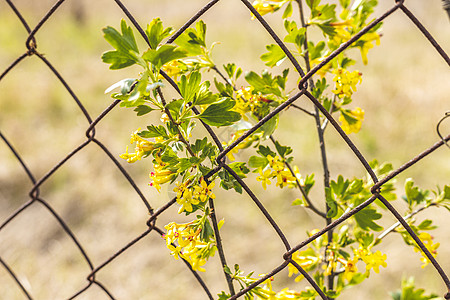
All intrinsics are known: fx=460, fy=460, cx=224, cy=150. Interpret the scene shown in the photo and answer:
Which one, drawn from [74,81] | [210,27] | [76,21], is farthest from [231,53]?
[76,21]

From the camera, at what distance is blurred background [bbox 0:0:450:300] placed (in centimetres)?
199

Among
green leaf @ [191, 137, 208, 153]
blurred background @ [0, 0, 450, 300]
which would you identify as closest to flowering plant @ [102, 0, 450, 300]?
green leaf @ [191, 137, 208, 153]

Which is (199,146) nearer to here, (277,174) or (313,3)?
(277,174)

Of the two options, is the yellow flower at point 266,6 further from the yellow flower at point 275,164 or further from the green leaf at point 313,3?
the yellow flower at point 275,164

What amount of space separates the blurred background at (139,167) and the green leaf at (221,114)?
4.73 feet

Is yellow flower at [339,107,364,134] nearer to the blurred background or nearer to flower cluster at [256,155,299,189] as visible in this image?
flower cluster at [256,155,299,189]

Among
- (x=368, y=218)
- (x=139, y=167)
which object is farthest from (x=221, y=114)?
(x=139, y=167)

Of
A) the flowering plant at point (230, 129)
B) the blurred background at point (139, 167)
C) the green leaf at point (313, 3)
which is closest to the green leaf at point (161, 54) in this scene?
the flowering plant at point (230, 129)

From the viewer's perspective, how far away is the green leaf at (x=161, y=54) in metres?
0.45

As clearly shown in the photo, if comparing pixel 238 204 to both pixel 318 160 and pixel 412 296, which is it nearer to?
pixel 318 160

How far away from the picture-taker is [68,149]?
267 cm

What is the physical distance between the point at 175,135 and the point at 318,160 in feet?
7.41

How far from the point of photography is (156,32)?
18.8 inches

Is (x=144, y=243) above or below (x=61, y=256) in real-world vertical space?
below
